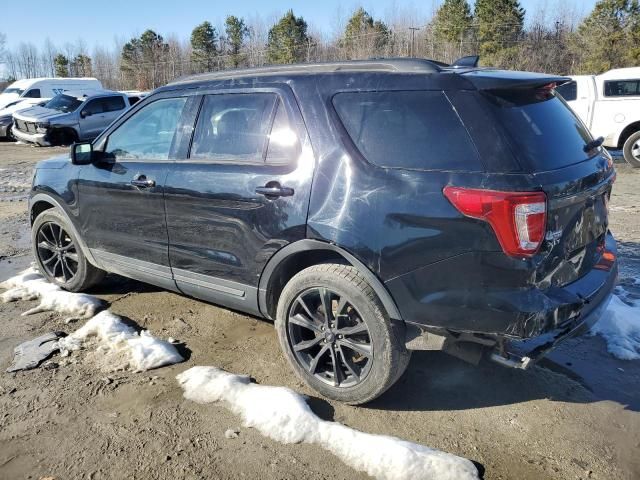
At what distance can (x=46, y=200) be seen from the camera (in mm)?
4754

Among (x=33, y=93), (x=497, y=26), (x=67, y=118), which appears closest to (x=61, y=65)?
(x=33, y=93)

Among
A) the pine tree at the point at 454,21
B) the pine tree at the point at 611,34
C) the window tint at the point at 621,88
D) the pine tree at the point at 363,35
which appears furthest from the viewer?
the pine tree at the point at 363,35

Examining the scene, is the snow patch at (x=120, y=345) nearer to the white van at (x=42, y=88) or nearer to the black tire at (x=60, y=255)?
the black tire at (x=60, y=255)

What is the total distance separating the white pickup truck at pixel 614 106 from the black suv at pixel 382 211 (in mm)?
10266

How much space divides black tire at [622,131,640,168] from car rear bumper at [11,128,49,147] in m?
16.8

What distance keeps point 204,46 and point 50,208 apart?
49370 mm

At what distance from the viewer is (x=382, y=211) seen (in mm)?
2746

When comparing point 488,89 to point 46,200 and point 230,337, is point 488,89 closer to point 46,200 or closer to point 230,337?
point 230,337

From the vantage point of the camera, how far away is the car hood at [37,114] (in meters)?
17.9

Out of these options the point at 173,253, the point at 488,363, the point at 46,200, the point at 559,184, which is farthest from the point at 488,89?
the point at 46,200

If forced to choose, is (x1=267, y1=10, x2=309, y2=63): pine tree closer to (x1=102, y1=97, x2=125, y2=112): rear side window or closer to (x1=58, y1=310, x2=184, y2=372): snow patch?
(x1=102, y1=97, x2=125, y2=112): rear side window

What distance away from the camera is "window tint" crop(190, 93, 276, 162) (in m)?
3.37

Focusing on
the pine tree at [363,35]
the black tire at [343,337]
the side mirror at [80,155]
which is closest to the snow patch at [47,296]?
the side mirror at [80,155]

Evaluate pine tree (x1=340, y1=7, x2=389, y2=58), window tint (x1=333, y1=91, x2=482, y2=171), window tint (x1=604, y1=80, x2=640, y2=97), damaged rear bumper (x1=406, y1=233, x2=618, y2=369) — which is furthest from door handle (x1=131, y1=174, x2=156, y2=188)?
pine tree (x1=340, y1=7, x2=389, y2=58)
